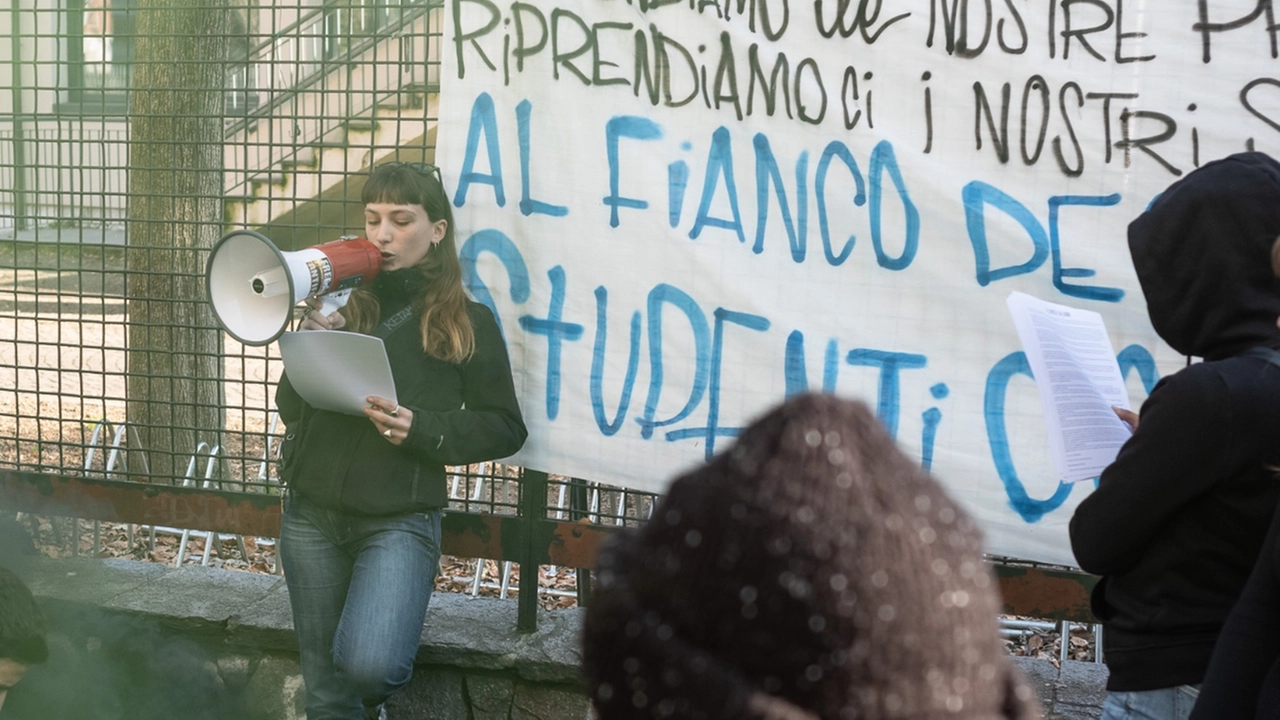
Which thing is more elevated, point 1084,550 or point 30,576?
point 1084,550

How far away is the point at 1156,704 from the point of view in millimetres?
2301

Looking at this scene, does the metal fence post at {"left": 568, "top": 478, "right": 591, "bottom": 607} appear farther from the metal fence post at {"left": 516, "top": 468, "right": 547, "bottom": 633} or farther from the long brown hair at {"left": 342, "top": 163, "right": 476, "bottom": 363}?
the long brown hair at {"left": 342, "top": 163, "right": 476, "bottom": 363}

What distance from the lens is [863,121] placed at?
3.63m

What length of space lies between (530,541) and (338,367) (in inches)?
43.3

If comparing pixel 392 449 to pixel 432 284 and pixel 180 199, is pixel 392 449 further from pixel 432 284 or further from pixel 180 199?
pixel 180 199

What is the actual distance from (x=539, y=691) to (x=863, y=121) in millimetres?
2098

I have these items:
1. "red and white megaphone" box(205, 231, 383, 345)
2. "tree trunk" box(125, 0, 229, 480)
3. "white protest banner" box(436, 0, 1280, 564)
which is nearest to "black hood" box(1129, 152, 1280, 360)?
"white protest banner" box(436, 0, 1280, 564)

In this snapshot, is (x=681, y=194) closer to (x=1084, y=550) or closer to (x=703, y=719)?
(x=1084, y=550)

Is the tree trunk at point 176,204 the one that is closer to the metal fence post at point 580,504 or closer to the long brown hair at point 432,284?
the long brown hair at point 432,284

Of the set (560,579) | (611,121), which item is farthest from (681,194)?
(560,579)

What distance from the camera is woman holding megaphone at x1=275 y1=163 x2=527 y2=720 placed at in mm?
3480

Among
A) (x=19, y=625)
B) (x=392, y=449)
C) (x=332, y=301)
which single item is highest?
(x=332, y=301)

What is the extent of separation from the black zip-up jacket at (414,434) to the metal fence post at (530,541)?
0.44 meters

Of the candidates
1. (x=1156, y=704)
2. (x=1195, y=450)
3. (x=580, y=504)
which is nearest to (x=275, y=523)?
(x=580, y=504)
